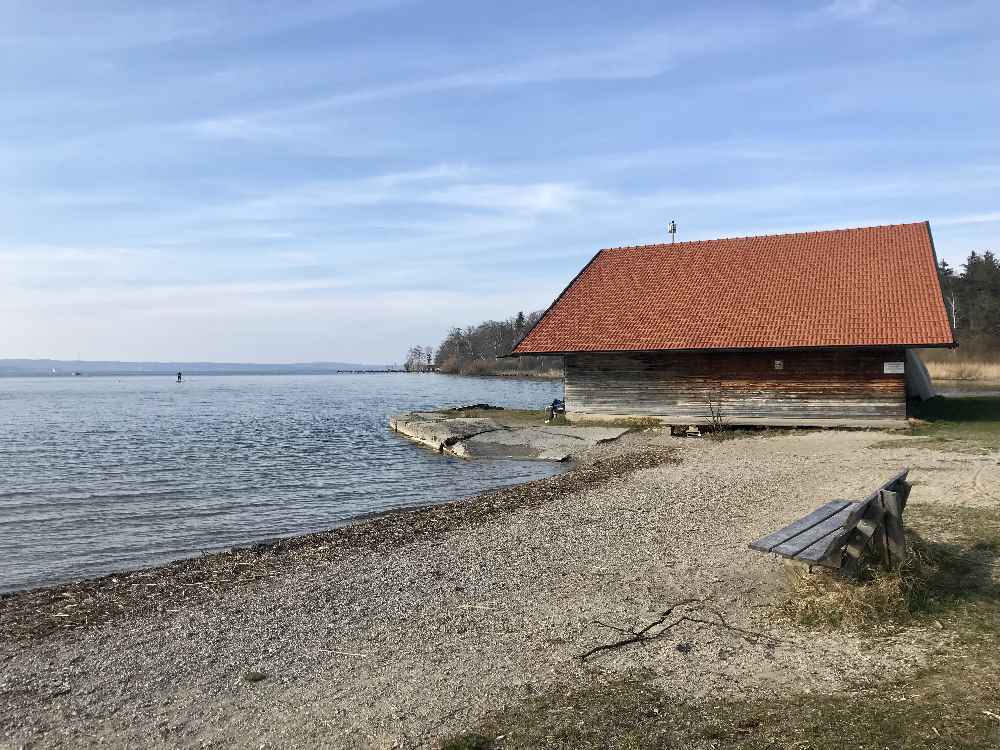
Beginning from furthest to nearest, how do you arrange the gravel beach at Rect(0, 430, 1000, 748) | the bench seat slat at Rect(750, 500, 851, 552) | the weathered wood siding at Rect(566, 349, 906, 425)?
the weathered wood siding at Rect(566, 349, 906, 425)
the bench seat slat at Rect(750, 500, 851, 552)
the gravel beach at Rect(0, 430, 1000, 748)

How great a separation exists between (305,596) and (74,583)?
338 centimetres

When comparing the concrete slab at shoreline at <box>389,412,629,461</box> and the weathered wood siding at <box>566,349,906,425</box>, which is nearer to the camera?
the concrete slab at shoreline at <box>389,412,629,461</box>

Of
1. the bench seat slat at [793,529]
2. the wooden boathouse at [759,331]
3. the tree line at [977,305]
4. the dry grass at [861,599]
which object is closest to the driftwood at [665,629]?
the dry grass at [861,599]

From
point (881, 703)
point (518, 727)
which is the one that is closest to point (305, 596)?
point (518, 727)

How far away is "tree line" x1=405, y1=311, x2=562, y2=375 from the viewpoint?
12100 centimetres

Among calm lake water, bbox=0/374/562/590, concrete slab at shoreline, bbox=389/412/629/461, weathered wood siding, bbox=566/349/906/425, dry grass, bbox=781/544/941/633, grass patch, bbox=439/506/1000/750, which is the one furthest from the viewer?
weathered wood siding, bbox=566/349/906/425

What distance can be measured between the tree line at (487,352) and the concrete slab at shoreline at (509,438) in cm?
8566

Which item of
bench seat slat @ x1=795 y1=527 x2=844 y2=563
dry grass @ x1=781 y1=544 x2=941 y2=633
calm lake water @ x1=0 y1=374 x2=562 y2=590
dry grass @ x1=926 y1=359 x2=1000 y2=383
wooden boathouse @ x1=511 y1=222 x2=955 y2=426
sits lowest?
calm lake water @ x1=0 y1=374 x2=562 y2=590

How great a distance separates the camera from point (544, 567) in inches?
344

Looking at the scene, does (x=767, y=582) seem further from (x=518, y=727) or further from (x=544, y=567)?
(x=518, y=727)

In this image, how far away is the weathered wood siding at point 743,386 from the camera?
2138 centimetres

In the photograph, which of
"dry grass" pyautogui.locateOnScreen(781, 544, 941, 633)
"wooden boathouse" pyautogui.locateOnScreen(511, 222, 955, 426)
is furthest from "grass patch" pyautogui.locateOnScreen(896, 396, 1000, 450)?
"dry grass" pyautogui.locateOnScreen(781, 544, 941, 633)

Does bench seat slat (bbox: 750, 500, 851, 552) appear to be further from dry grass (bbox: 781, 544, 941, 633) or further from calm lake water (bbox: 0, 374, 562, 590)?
calm lake water (bbox: 0, 374, 562, 590)

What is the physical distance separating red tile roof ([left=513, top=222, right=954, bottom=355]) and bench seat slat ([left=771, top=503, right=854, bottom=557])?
14347 mm
